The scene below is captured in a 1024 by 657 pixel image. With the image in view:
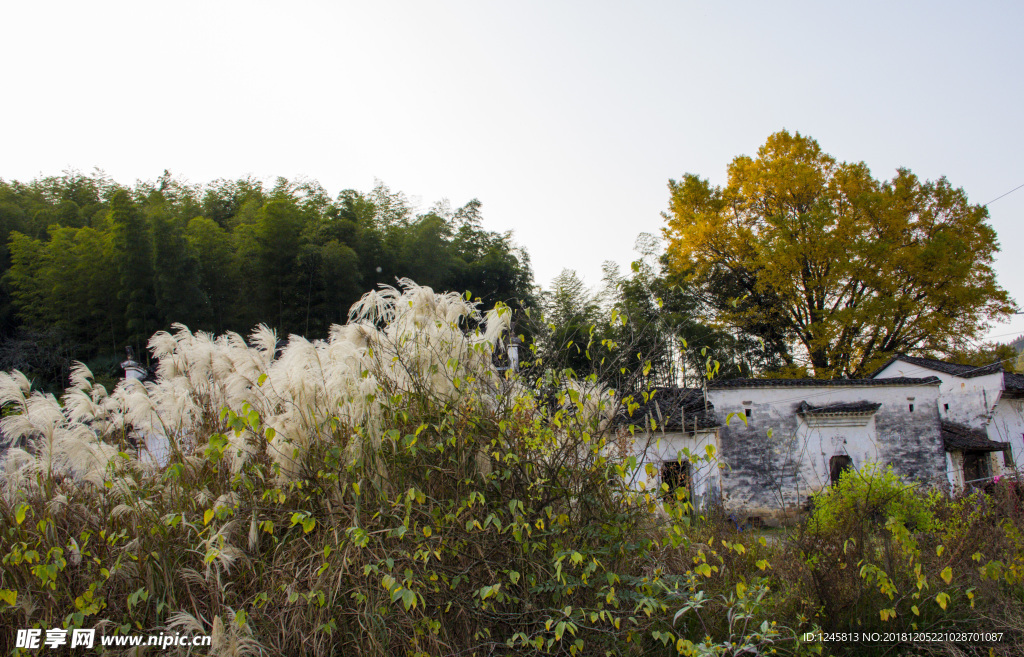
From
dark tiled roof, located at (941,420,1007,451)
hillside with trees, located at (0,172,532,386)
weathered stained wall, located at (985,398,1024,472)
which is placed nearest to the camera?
hillside with trees, located at (0,172,532,386)

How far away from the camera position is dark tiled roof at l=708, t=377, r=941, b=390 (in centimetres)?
1501

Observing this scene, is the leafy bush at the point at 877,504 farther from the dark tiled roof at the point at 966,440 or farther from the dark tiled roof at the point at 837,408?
the dark tiled roof at the point at 966,440

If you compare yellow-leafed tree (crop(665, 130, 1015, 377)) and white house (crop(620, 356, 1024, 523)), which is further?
A: yellow-leafed tree (crop(665, 130, 1015, 377))

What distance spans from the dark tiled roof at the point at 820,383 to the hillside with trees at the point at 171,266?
5901 mm

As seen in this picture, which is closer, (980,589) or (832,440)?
(980,589)

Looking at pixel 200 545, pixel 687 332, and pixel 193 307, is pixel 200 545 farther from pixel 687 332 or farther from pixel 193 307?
pixel 687 332

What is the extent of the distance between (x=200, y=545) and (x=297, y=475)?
567 mm

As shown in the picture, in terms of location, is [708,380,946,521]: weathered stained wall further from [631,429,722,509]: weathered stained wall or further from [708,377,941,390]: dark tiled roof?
[631,429,722,509]: weathered stained wall

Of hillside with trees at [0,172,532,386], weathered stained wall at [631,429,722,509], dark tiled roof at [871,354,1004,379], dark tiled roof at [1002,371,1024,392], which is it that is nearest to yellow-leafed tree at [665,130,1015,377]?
dark tiled roof at [871,354,1004,379]

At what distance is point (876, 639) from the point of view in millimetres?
3641

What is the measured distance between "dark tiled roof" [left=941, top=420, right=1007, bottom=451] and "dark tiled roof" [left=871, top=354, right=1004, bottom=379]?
4.79ft

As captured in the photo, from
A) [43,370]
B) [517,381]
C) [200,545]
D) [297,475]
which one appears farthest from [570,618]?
[43,370]

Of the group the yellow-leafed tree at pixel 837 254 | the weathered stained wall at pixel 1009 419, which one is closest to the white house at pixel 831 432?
the weathered stained wall at pixel 1009 419

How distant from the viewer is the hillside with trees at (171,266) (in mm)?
14016
